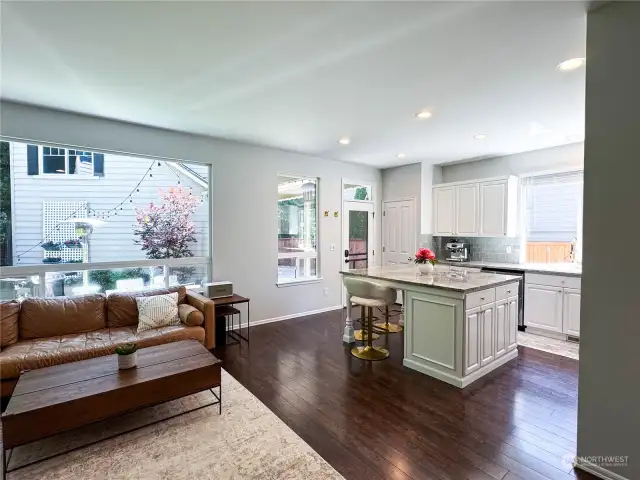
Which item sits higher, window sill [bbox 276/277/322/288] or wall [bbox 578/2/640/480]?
wall [bbox 578/2/640/480]

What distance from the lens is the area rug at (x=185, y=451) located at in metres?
1.96

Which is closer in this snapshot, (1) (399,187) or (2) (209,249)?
(2) (209,249)

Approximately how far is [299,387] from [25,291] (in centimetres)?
313

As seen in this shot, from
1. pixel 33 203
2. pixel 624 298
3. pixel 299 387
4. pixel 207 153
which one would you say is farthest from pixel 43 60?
pixel 624 298

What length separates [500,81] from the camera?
2.77 metres

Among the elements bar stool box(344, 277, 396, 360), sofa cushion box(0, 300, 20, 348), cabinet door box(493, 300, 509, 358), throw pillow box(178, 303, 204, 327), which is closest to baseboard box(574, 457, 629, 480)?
cabinet door box(493, 300, 509, 358)

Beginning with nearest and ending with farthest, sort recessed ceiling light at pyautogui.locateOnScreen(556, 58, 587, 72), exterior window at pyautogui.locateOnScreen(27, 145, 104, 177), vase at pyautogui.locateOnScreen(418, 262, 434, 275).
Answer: recessed ceiling light at pyautogui.locateOnScreen(556, 58, 587, 72)
exterior window at pyautogui.locateOnScreen(27, 145, 104, 177)
vase at pyautogui.locateOnScreen(418, 262, 434, 275)

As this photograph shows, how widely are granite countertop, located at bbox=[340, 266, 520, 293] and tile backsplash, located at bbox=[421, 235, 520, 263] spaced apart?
1967mm

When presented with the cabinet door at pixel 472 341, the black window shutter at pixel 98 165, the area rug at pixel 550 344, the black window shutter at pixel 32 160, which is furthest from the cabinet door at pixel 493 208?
the black window shutter at pixel 32 160

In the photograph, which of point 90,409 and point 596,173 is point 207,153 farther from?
point 596,173

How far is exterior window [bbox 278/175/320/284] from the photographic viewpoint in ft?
17.8

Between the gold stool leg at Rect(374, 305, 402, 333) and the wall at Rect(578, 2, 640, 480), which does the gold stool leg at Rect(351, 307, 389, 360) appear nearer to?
the gold stool leg at Rect(374, 305, 402, 333)

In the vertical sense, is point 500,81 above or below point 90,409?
above

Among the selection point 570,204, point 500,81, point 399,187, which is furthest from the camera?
point 399,187
